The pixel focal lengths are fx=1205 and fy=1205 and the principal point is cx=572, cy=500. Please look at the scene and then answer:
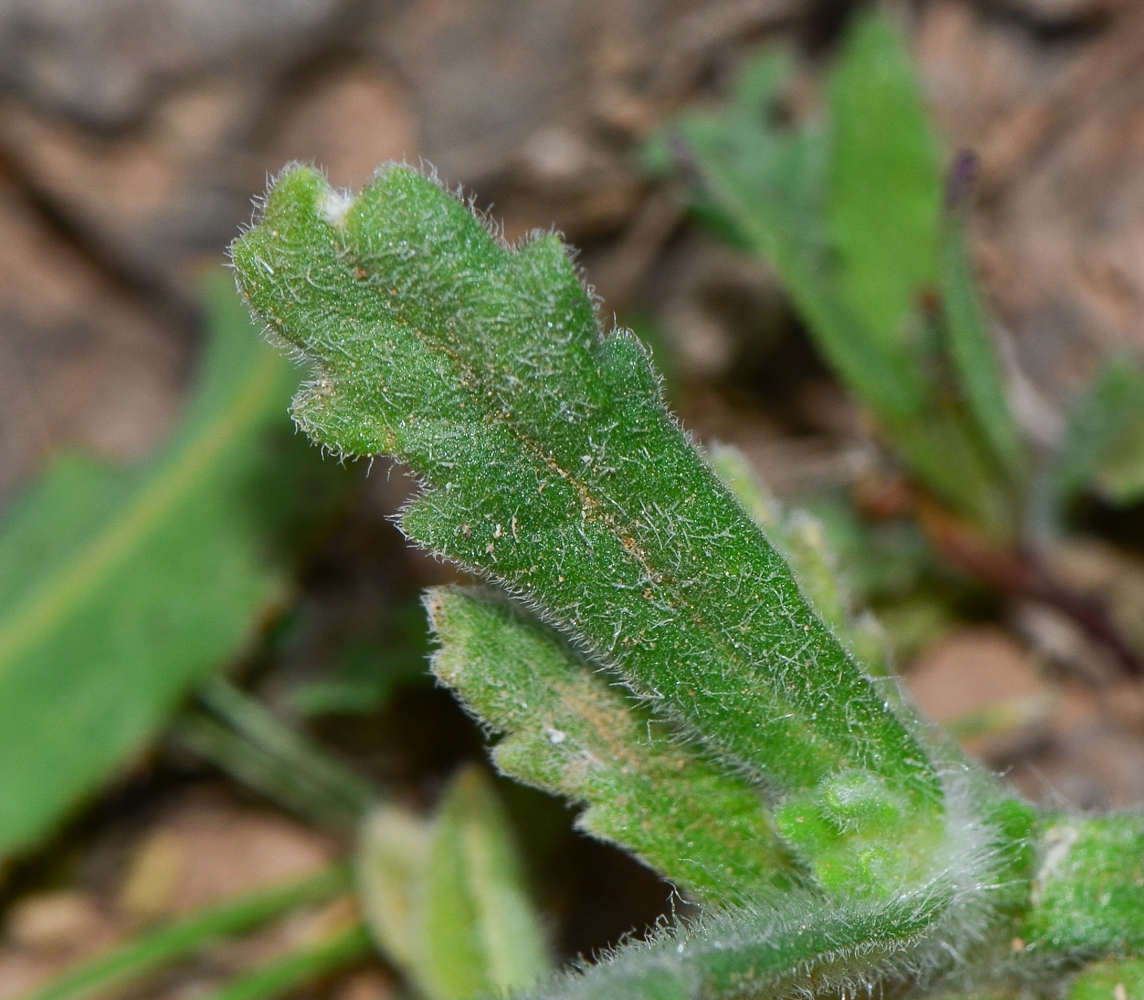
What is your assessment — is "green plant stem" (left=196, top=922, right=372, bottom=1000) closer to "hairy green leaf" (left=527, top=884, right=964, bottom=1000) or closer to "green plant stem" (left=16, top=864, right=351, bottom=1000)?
"green plant stem" (left=16, top=864, right=351, bottom=1000)

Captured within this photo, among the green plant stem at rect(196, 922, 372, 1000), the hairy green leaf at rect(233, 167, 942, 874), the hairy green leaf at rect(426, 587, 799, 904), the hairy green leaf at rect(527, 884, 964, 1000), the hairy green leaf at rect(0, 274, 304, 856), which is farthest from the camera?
the hairy green leaf at rect(0, 274, 304, 856)

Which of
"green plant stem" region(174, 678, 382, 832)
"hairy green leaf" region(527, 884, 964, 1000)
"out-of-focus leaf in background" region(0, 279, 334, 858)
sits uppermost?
"out-of-focus leaf in background" region(0, 279, 334, 858)

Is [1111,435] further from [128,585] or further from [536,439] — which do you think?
[128,585]

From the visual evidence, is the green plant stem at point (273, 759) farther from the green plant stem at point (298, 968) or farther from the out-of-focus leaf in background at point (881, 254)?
the out-of-focus leaf in background at point (881, 254)

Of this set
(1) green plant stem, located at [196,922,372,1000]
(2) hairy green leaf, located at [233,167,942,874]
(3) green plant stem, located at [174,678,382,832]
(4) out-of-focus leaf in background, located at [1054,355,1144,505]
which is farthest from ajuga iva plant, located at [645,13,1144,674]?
(1) green plant stem, located at [196,922,372,1000]

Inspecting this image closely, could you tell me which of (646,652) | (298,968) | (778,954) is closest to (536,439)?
(646,652)

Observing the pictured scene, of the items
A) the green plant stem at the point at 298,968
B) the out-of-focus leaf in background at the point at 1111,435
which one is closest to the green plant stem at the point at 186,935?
the green plant stem at the point at 298,968

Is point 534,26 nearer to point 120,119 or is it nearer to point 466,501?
point 120,119
